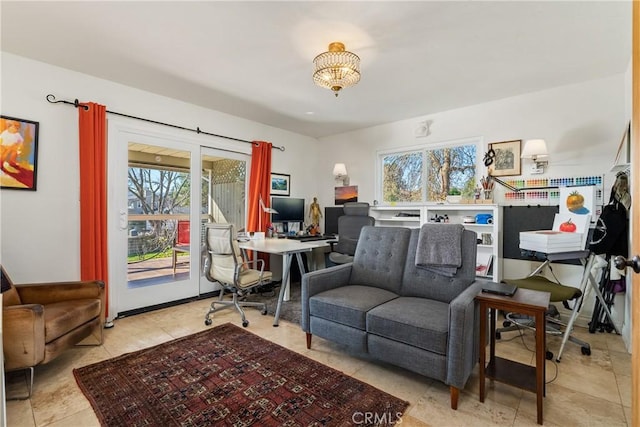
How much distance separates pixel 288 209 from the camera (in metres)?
5.01

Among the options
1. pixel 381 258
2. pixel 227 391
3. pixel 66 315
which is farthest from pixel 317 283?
pixel 66 315

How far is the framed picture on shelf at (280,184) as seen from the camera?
4.91m

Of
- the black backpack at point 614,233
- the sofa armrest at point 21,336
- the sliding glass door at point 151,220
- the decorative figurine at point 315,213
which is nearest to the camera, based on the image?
the sofa armrest at point 21,336

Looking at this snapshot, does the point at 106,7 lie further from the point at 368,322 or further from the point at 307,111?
the point at 368,322

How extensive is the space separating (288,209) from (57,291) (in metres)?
3.10

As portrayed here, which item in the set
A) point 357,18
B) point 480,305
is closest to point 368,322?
point 480,305

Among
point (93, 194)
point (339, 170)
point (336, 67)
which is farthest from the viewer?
point (339, 170)

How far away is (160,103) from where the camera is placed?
358cm

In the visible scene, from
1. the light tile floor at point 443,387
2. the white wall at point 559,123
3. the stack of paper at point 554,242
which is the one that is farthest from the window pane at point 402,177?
the light tile floor at point 443,387

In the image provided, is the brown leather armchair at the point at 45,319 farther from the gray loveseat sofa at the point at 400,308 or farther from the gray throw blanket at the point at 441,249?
the gray throw blanket at the point at 441,249

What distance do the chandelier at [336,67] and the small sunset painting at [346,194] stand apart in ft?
9.03

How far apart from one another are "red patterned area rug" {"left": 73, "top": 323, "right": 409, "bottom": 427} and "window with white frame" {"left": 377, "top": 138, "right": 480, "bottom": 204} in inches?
119

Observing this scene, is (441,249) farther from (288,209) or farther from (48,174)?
(48,174)

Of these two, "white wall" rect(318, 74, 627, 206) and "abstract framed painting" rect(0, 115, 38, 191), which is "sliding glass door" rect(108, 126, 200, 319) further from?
"white wall" rect(318, 74, 627, 206)
